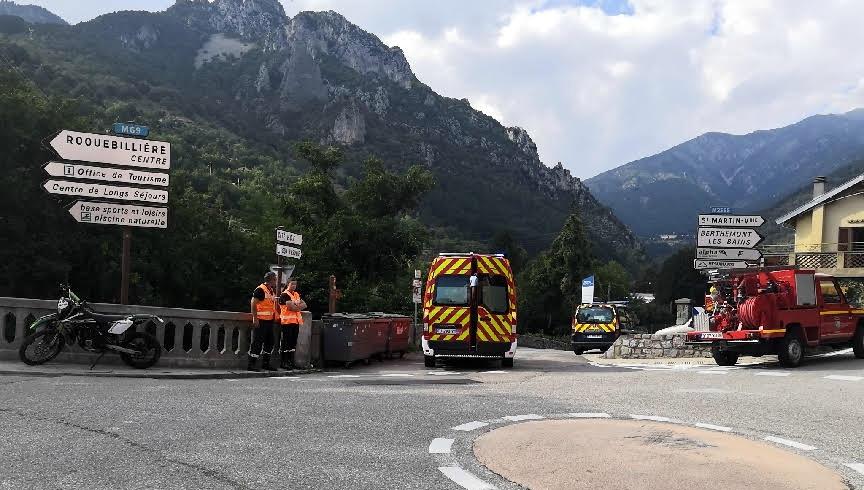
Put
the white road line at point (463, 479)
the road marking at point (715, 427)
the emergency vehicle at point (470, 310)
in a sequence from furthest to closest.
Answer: the emergency vehicle at point (470, 310)
the road marking at point (715, 427)
the white road line at point (463, 479)

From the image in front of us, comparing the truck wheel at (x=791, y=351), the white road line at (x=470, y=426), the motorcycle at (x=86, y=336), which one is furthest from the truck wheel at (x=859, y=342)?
the motorcycle at (x=86, y=336)

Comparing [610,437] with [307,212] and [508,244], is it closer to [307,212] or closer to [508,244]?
[307,212]

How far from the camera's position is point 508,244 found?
4668 inches

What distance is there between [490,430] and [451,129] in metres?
191

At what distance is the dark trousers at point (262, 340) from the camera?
13258 mm

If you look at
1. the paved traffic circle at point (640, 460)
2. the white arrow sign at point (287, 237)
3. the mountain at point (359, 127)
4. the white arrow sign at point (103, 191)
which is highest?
the mountain at point (359, 127)

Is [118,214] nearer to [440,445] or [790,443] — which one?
[440,445]

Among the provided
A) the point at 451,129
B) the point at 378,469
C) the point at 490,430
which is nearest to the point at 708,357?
the point at 490,430

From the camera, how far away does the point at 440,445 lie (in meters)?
6.20

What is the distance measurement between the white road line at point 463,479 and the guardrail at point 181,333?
8493mm

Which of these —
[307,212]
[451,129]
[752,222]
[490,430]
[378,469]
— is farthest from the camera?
[451,129]

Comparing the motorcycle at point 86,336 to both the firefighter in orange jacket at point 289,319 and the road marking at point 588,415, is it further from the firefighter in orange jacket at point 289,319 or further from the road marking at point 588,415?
the road marking at point 588,415

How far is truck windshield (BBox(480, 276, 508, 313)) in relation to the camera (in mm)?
16875

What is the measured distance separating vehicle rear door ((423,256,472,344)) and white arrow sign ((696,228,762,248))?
6234 millimetres
